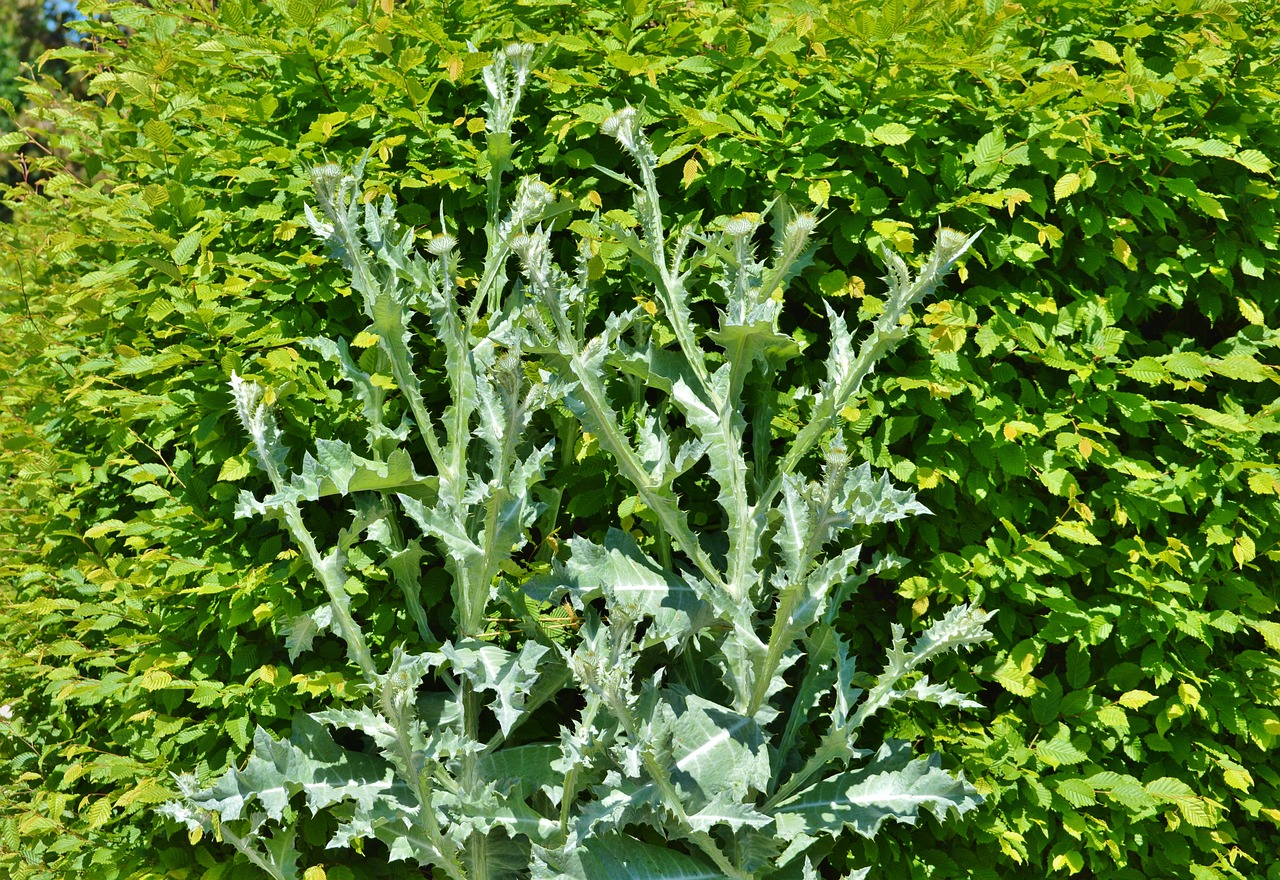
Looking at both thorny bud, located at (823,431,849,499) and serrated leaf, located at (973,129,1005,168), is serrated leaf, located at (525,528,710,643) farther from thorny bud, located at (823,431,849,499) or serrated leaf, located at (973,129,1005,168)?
serrated leaf, located at (973,129,1005,168)

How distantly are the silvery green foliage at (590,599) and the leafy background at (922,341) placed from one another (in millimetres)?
169

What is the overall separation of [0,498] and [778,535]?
3080 mm

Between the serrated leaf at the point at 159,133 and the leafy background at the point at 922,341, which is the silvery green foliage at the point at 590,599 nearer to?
the leafy background at the point at 922,341

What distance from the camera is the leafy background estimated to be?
8.77 ft

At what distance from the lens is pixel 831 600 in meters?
2.62

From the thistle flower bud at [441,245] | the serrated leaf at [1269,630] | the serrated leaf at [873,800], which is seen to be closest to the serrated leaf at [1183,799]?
the serrated leaf at [1269,630]

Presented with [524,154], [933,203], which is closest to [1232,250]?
[933,203]

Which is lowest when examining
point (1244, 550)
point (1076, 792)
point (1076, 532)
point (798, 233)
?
point (1076, 792)

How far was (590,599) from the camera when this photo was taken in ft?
8.09

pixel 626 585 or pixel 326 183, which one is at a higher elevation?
pixel 326 183

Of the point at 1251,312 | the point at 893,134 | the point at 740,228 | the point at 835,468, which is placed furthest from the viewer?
the point at 1251,312

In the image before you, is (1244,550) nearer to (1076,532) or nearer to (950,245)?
(1076,532)

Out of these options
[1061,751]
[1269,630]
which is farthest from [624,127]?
[1269,630]

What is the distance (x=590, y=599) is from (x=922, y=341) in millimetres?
1088
